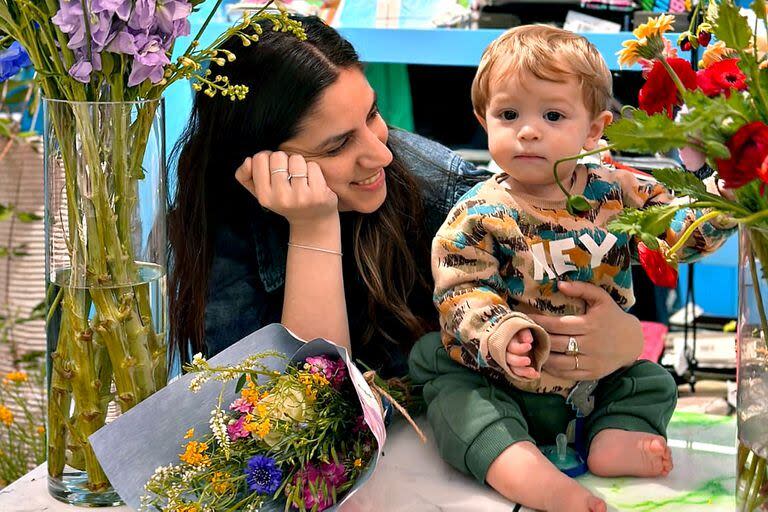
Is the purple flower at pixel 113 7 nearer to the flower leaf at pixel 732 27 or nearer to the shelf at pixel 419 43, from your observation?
the flower leaf at pixel 732 27

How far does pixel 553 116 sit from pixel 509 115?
2.1 inches

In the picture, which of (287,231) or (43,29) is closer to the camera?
(43,29)

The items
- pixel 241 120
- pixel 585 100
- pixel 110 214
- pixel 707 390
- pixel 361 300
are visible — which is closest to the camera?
pixel 110 214

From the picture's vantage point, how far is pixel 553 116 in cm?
126

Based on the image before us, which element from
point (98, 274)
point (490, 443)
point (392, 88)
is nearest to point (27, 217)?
point (392, 88)

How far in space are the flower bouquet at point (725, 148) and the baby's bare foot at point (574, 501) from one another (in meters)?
0.15

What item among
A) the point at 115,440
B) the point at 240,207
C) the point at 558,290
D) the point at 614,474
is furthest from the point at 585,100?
the point at 115,440

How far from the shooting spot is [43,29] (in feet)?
3.58

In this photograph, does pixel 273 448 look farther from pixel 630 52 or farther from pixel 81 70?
pixel 630 52

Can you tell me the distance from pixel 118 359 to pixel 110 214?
6.4 inches

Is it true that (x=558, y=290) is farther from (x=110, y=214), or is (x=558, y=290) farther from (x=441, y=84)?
(x=441, y=84)

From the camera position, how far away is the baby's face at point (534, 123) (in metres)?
1.24

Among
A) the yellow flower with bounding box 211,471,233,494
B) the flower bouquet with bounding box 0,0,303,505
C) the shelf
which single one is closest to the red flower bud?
the flower bouquet with bounding box 0,0,303,505

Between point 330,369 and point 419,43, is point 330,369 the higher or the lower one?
the lower one
